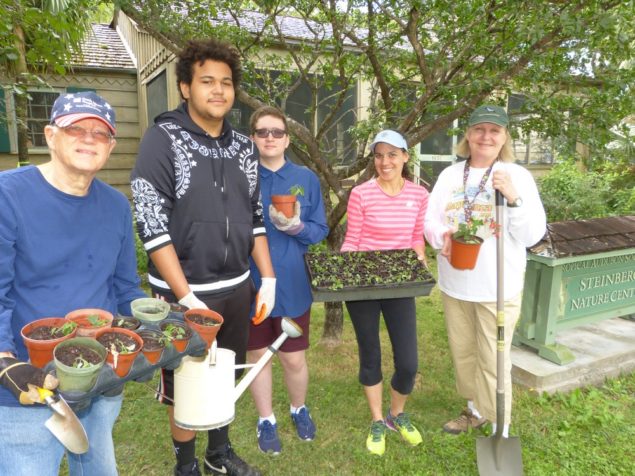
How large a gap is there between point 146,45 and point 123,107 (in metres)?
1.44

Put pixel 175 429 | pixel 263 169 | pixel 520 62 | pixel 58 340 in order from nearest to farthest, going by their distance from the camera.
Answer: pixel 58 340, pixel 175 429, pixel 263 169, pixel 520 62

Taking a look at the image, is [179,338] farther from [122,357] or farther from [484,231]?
[484,231]

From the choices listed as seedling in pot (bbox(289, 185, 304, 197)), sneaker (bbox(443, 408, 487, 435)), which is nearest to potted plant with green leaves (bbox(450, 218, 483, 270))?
seedling in pot (bbox(289, 185, 304, 197))

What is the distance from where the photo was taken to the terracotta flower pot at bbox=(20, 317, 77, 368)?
143 cm

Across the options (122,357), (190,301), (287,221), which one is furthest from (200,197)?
(122,357)

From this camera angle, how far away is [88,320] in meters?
1.62

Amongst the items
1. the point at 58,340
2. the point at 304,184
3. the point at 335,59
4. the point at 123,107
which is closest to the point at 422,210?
the point at 304,184

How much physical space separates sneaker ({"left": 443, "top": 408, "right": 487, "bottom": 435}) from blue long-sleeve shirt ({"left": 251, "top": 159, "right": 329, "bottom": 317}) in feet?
4.35

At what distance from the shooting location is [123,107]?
9703mm

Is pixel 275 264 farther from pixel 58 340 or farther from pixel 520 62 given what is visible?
pixel 520 62

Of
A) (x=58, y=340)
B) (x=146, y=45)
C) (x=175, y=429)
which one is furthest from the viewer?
Answer: (x=146, y=45)

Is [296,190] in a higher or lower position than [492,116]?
lower

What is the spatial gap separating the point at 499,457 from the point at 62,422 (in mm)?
2408

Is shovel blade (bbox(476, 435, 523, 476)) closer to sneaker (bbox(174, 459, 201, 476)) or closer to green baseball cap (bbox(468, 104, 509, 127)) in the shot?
sneaker (bbox(174, 459, 201, 476))
